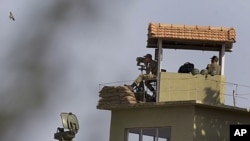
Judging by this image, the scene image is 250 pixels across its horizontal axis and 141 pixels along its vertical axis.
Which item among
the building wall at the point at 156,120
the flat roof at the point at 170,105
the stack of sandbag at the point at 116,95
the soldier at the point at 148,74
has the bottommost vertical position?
the building wall at the point at 156,120

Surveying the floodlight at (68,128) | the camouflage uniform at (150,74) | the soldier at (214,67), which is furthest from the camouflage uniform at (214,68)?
the floodlight at (68,128)

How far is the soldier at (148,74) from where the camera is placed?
37656mm

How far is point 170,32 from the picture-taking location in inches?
1513

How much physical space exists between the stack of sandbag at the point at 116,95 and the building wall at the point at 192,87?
1.10 meters

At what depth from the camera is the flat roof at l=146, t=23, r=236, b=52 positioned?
38281 millimetres

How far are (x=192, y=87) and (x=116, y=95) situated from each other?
2.71 metres

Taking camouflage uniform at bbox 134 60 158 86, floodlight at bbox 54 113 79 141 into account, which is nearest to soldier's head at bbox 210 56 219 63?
camouflage uniform at bbox 134 60 158 86

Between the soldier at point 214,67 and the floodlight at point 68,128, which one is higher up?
the soldier at point 214,67

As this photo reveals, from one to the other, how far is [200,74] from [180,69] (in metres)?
0.80

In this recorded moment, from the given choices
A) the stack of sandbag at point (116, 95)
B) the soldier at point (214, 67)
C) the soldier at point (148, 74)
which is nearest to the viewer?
the soldier at point (214, 67)

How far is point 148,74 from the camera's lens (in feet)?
124

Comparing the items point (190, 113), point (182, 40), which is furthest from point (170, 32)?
point (190, 113)

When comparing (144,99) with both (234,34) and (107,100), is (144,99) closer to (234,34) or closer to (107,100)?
(107,100)

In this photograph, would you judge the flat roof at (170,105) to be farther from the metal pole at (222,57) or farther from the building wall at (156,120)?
the metal pole at (222,57)
